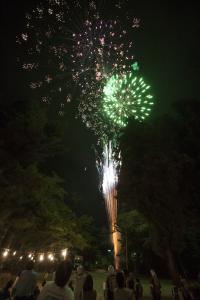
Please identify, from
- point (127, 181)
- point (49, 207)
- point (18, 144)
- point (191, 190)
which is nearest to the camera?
point (191, 190)

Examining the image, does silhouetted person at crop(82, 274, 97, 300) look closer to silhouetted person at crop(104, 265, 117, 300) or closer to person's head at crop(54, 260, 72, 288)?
silhouetted person at crop(104, 265, 117, 300)

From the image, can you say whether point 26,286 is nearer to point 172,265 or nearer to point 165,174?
point 165,174

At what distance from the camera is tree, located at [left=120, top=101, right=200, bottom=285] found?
1510 centimetres

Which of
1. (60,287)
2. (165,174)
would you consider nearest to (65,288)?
(60,287)

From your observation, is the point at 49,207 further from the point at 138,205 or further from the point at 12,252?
the point at 138,205

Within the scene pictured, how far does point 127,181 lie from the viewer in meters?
18.2

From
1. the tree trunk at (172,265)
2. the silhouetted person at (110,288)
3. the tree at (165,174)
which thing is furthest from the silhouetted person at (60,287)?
the tree trunk at (172,265)

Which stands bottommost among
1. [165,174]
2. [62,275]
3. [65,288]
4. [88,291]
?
[65,288]

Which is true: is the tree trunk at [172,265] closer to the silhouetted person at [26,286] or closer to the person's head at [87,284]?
the person's head at [87,284]

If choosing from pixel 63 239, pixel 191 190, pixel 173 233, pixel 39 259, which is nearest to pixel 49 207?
pixel 63 239

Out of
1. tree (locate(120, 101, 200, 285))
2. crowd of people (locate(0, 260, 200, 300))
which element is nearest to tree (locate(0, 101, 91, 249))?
tree (locate(120, 101, 200, 285))

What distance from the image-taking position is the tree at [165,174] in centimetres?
1510

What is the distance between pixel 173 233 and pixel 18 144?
10.0 m

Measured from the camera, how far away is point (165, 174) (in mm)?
15578
